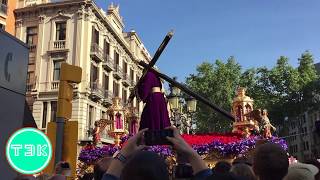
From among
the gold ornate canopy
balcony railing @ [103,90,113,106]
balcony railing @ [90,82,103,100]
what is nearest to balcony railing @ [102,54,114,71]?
balcony railing @ [103,90,113,106]

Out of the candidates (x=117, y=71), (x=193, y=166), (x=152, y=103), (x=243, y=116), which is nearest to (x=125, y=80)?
(x=117, y=71)

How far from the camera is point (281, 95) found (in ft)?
140

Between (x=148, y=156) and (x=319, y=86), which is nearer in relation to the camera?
(x=148, y=156)

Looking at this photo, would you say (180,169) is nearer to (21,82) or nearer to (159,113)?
(21,82)

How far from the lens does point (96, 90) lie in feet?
102

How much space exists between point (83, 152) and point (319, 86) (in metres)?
34.0

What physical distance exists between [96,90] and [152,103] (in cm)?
2334

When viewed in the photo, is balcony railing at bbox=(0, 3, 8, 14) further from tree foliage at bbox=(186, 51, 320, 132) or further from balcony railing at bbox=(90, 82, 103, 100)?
tree foliage at bbox=(186, 51, 320, 132)

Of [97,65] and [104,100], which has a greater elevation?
[97,65]

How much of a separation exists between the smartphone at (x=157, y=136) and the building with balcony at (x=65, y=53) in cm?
2691

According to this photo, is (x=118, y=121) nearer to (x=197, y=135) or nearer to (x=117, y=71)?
(x=197, y=135)

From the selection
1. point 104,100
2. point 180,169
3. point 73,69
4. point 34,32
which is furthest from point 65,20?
point 180,169

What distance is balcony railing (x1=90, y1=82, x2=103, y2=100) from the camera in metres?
30.5

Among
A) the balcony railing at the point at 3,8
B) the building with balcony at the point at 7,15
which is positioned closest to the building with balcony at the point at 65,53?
the building with balcony at the point at 7,15
